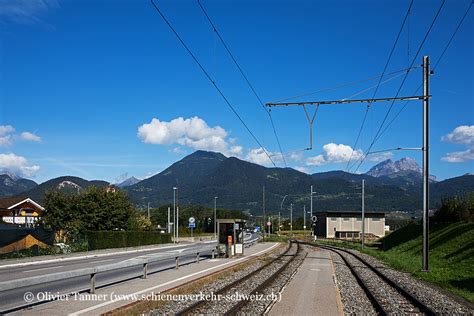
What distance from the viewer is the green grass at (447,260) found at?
2133 centimetres

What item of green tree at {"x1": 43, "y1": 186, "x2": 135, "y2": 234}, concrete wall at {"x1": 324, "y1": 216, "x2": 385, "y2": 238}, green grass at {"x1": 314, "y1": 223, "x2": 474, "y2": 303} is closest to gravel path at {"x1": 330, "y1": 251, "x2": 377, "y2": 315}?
green grass at {"x1": 314, "y1": 223, "x2": 474, "y2": 303}

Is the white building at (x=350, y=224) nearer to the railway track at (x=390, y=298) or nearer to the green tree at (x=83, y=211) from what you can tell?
the green tree at (x=83, y=211)

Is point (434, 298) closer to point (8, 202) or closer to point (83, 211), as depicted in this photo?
point (83, 211)

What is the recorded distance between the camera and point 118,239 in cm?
5188

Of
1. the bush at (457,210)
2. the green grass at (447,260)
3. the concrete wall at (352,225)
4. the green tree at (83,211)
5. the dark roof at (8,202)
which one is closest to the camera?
the green grass at (447,260)

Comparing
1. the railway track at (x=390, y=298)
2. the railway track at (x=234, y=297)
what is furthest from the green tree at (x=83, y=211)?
the railway track at (x=390, y=298)

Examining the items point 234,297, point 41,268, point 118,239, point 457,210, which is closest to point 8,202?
point 118,239

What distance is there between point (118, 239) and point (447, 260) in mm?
30408

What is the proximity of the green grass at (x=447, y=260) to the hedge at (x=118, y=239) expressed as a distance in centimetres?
2355

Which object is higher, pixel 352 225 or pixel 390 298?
pixel 390 298

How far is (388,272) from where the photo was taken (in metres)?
26.4

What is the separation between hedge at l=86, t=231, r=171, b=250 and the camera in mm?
46656

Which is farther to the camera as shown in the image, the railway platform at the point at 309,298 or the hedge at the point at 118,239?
the hedge at the point at 118,239

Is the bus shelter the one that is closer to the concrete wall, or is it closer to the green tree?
the green tree
